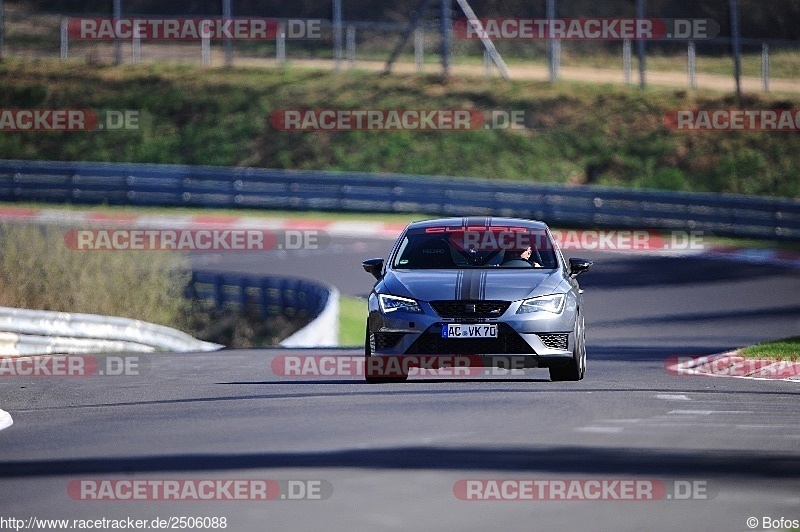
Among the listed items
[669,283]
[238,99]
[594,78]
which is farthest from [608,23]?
[669,283]

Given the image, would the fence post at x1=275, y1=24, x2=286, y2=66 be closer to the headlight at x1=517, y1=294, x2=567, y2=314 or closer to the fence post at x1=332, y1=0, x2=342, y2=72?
the fence post at x1=332, y1=0, x2=342, y2=72

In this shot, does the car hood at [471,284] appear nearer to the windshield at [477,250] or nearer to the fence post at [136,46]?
the windshield at [477,250]

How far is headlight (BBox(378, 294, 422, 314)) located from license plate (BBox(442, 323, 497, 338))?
0.97 feet

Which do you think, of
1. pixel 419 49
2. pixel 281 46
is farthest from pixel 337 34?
pixel 281 46

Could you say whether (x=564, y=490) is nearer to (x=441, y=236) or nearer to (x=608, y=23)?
(x=441, y=236)

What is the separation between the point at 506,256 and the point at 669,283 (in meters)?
13.6

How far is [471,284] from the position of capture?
12758mm

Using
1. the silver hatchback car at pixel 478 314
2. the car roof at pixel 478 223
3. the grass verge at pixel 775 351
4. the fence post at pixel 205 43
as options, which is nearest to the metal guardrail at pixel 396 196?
the fence post at pixel 205 43

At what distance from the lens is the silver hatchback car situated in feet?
41.3

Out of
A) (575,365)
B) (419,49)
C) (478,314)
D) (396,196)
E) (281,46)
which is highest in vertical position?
(281,46)

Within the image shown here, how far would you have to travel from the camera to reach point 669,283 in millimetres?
26797

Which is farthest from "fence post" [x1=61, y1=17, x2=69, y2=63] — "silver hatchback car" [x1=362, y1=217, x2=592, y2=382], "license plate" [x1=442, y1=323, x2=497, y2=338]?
"license plate" [x1=442, y1=323, x2=497, y2=338]

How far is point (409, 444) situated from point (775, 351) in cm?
810

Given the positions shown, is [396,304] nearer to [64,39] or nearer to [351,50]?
[351,50]
